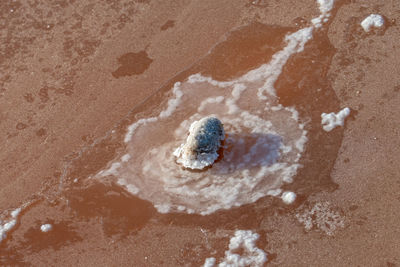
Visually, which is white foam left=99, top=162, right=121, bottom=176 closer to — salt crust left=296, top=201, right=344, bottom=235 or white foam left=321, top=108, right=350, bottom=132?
salt crust left=296, top=201, right=344, bottom=235

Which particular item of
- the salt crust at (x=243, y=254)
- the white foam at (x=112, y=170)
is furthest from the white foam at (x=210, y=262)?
the white foam at (x=112, y=170)

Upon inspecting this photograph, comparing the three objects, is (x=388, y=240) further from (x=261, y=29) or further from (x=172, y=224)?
(x=261, y=29)

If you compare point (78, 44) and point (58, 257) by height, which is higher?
point (78, 44)

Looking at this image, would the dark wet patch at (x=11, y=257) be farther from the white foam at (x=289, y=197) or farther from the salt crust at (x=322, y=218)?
the salt crust at (x=322, y=218)

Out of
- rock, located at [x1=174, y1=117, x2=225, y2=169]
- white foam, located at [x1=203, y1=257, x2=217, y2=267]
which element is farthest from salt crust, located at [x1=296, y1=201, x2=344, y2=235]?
rock, located at [x1=174, y1=117, x2=225, y2=169]

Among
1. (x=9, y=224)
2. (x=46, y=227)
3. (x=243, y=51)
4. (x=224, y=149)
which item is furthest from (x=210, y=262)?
(x=243, y=51)

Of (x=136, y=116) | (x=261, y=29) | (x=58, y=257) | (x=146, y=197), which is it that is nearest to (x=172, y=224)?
(x=146, y=197)
